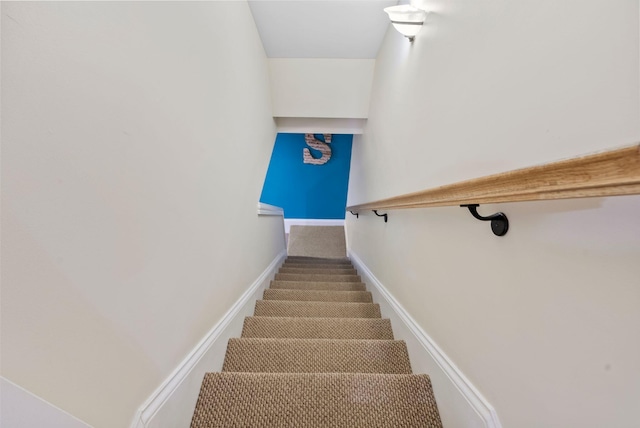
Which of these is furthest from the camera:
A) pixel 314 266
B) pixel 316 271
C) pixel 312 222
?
pixel 312 222

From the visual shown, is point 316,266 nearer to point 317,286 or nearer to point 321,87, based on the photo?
point 317,286

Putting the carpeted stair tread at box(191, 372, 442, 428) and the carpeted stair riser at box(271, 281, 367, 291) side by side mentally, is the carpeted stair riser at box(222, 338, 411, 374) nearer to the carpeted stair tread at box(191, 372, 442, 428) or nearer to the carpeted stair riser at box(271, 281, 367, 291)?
the carpeted stair tread at box(191, 372, 442, 428)

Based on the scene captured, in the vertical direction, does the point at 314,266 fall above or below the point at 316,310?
above

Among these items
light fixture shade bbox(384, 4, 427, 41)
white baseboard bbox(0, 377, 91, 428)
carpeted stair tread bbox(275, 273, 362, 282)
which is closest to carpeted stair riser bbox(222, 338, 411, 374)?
white baseboard bbox(0, 377, 91, 428)

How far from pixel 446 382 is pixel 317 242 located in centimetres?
440

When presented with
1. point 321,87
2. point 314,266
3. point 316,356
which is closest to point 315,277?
point 314,266

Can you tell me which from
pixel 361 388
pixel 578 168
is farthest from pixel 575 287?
pixel 361 388

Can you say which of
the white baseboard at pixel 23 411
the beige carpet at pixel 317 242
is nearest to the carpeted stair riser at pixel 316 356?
the white baseboard at pixel 23 411

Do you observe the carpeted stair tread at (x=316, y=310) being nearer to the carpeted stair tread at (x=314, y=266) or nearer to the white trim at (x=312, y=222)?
the carpeted stair tread at (x=314, y=266)

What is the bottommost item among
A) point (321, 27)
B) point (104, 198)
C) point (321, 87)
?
point (104, 198)

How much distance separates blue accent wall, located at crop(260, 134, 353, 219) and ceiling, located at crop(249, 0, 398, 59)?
219 cm

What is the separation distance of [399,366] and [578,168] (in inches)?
47.9

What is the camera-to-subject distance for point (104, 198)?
63cm

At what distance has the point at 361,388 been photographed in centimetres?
112
